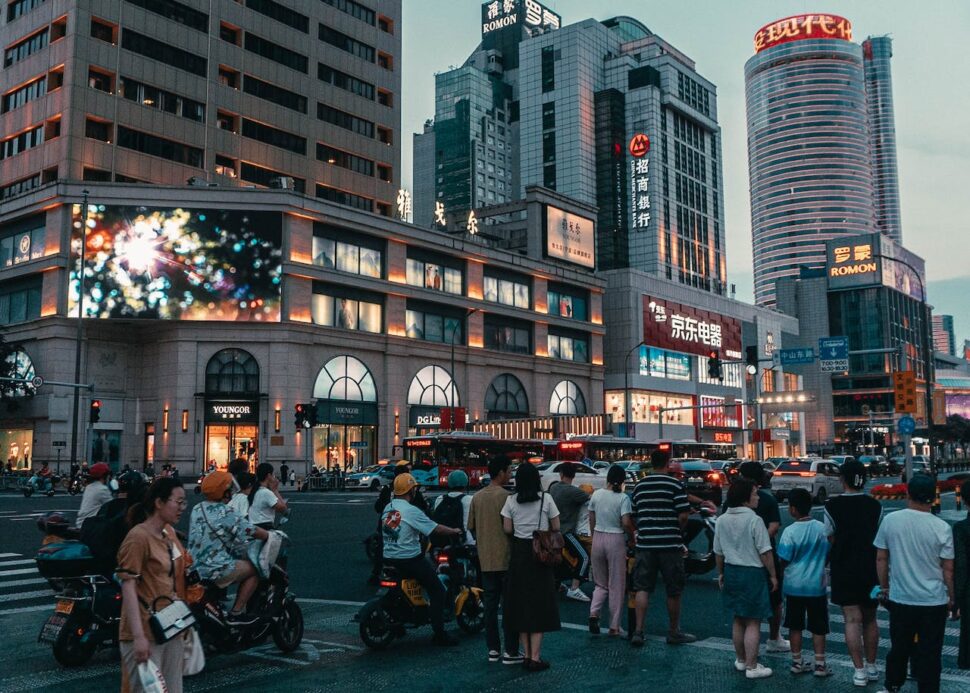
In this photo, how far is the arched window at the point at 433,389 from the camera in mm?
63250

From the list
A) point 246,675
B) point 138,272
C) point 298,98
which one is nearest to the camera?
point 246,675

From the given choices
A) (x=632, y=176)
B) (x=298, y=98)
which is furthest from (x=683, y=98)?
(x=298, y=98)

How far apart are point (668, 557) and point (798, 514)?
1.74 meters

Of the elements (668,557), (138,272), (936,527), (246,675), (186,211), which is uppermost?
(186,211)

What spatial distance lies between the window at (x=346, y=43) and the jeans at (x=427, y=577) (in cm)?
6626

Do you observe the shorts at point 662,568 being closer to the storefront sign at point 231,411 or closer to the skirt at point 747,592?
the skirt at point 747,592

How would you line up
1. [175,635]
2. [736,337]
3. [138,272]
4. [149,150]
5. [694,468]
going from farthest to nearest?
[736,337] < [149,150] < [138,272] < [694,468] < [175,635]

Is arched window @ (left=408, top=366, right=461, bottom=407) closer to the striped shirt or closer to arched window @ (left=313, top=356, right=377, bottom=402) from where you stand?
arched window @ (left=313, top=356, right=377, bottom=402)

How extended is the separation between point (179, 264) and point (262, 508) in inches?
1849

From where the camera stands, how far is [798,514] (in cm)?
873

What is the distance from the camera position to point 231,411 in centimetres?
5419

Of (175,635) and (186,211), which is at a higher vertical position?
(186,211)

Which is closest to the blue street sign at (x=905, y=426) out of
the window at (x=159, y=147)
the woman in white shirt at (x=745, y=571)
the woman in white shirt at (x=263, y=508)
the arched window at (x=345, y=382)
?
the woman in white shirt at (x=745, y=571)

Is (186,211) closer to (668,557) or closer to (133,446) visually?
(133,446)
